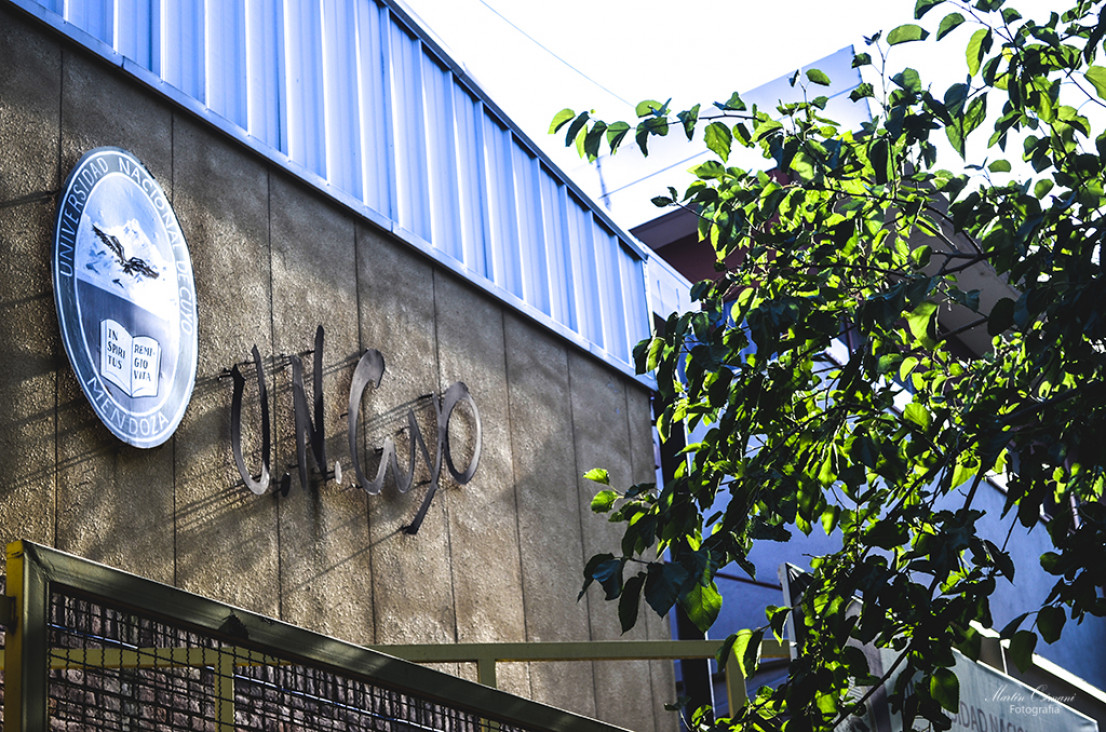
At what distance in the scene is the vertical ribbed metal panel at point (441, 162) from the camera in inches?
351

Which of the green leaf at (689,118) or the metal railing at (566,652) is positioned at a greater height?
the green leaf at (689,118)

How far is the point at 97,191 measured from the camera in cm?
590

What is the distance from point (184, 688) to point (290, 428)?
460 cm

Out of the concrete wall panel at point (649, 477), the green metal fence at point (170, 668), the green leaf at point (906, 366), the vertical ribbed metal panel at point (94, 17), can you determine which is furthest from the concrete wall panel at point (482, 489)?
the green metal fence at point (170, 668)

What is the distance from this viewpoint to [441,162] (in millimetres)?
9094

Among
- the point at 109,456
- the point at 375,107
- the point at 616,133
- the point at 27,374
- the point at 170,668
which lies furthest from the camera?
the point at 375,107

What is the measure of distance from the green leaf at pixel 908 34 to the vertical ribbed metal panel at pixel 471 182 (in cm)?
562

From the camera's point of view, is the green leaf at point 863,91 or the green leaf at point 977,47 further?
the green leaf at point 863,91

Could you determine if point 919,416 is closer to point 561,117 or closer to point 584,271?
point 561,117

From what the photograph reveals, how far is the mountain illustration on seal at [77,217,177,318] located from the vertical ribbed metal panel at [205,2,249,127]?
121 centimetres

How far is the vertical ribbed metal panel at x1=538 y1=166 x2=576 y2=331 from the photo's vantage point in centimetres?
1043

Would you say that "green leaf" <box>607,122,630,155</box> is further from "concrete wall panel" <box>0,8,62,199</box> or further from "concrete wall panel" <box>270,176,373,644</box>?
"concrete wall panel" <box>270,176,373,644</box>

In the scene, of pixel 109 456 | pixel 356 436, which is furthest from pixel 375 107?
pixel 109 456

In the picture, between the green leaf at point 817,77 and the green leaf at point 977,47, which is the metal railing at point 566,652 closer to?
the green leaf at point 817,77
